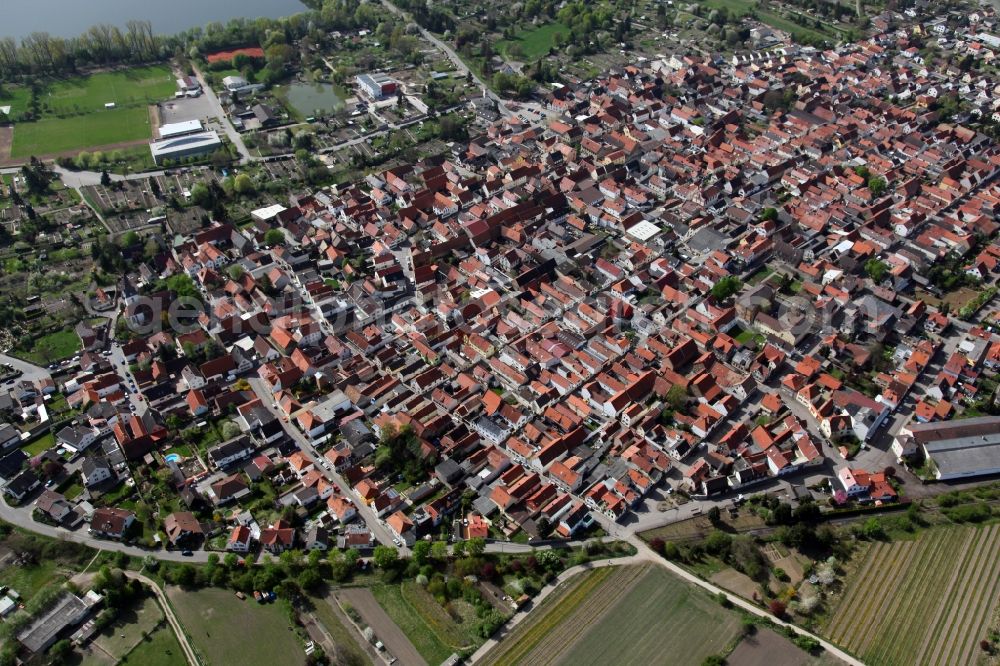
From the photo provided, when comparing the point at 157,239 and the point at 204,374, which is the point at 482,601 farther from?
the point at 157,239

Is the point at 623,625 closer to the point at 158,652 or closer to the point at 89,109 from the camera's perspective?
the point at 158,652

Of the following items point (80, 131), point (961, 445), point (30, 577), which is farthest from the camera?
point (80, 131)

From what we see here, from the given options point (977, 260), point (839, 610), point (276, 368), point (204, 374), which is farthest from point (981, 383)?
point (204, 374)

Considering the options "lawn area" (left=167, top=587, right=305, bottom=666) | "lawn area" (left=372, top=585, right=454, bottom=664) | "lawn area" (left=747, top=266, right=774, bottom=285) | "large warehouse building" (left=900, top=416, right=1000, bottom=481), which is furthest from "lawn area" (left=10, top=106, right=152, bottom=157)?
"large warehouse building" (left=900, top=416, right=1000, bottom=481)

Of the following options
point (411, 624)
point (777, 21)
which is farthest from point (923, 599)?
point (777, 21)

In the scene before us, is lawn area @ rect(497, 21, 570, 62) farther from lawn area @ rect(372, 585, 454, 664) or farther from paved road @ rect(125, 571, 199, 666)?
paved road @ rect(125, 571, 199, 666)
